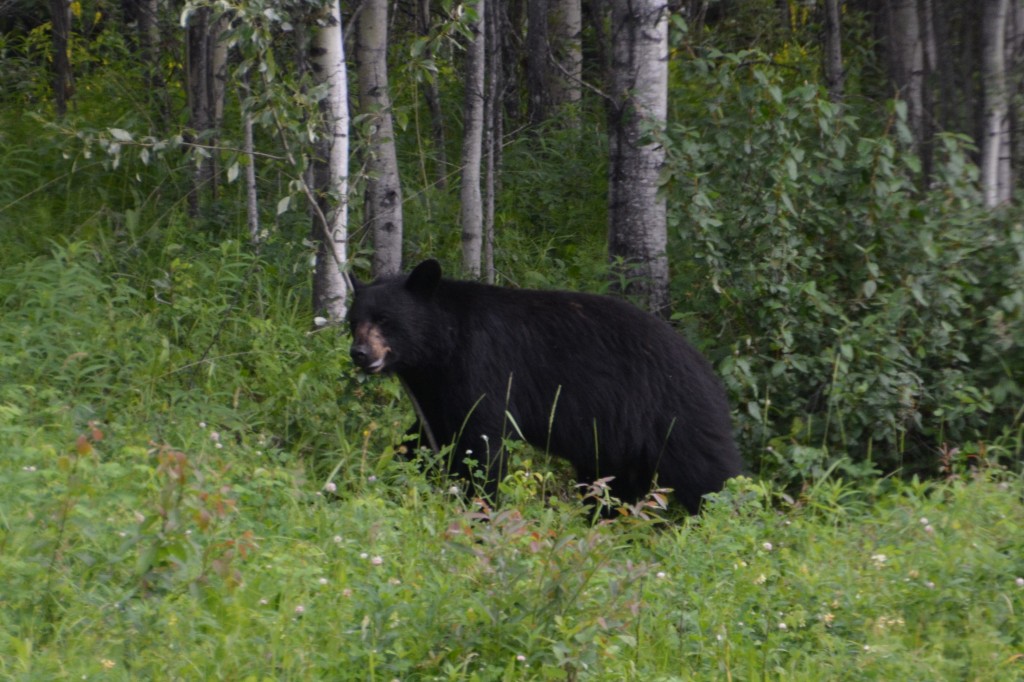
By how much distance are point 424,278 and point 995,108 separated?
370 cm

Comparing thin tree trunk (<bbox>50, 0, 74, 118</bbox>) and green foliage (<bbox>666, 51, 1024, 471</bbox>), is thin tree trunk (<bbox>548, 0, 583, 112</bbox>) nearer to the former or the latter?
green foliage (<bbox>666, 51, 1024, 471</bbox>)

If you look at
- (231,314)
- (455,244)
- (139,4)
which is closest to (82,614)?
(231,314)

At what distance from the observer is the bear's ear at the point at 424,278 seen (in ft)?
18.3

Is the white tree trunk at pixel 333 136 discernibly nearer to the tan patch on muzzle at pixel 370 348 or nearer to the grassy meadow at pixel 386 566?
the tan patch on muzzle at pixel 370 348

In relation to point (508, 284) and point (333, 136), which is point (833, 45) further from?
point (333, 136)

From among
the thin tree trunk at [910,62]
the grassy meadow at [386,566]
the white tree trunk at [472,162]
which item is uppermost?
the thin tree trunk at [910,62]

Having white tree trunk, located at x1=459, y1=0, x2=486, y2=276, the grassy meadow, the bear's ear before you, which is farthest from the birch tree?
the bear's ear

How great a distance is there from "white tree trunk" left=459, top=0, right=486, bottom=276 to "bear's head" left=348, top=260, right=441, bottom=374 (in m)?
1.56

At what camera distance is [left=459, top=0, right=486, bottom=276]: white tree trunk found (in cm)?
718

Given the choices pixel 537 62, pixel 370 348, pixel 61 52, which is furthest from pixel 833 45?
pixel 61 52

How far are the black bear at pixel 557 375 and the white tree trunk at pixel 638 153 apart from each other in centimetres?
112

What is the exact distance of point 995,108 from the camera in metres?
7.01

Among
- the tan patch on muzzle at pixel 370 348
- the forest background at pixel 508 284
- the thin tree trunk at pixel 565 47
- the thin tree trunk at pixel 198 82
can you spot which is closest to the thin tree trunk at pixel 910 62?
the forest background at pixel 508 284

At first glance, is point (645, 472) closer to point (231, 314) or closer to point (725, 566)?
point (725, 566)
